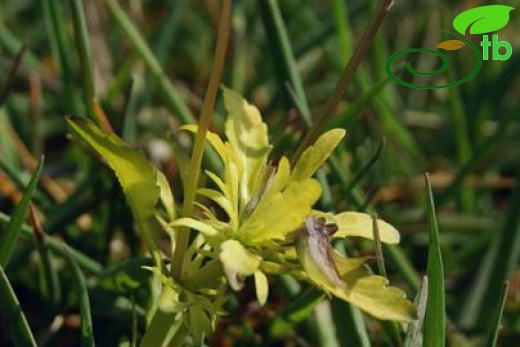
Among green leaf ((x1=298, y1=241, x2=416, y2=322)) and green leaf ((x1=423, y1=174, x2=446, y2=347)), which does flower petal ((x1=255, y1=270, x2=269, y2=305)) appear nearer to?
green leaf ((x1=298, y1=241, x2=416, y2=322))

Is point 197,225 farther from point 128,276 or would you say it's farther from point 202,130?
point 128,276

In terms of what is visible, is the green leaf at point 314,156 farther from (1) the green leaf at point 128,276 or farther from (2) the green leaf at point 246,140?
(1) the green leaf at point 128,276

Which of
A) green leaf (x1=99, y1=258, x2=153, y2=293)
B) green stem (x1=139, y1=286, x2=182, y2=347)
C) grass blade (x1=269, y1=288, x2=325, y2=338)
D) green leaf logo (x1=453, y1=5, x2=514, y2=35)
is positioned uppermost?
green leaf logo (x1=453, y1=5, x2=514, y2=35)

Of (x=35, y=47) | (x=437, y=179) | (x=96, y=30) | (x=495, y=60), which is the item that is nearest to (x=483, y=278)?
(x=437, y=179)

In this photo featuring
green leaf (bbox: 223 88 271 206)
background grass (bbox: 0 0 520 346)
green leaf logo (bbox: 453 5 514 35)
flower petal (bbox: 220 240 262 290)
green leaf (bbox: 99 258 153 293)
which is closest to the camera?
flower petal (bbox: 220 240 262 290)

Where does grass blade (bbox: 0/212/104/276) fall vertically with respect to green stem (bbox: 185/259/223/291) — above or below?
below

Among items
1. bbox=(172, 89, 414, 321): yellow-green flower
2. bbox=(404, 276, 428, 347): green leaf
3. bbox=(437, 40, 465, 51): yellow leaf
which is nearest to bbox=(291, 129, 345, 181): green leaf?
bbox=(172, 89, 414, 321): yellow-green flower

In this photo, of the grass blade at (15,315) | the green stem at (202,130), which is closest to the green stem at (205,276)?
the green stem at (202,130)
